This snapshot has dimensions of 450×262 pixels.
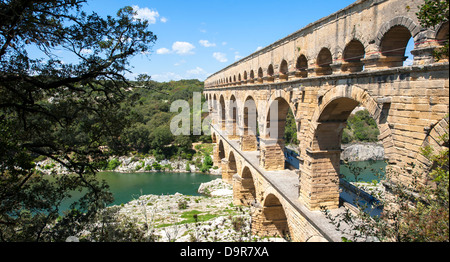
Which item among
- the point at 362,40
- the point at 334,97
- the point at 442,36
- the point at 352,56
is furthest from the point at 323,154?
the point at 442,36

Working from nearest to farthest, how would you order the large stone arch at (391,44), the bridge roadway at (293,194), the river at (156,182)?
the large stone arch at (391,44) < the bridge roadway at (293,194) < the river at (156,182)

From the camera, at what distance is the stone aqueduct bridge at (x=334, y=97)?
15.2 feet

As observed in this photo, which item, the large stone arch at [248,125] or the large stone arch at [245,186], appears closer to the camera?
the large stone arch at [248,125]

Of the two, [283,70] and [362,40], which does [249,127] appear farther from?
[362,40]

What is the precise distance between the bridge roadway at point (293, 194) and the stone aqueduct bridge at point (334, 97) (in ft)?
0.11

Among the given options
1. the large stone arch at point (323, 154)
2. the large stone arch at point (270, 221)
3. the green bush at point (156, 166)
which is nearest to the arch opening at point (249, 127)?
the large stone arch at point (270, 221)

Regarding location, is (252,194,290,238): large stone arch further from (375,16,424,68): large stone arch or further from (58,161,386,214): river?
(58,161,386,214): river

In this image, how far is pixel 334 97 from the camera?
688 centimetres

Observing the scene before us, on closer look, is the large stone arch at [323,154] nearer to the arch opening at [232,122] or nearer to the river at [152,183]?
the arch opening at [232,122]

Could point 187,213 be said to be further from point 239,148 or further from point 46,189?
point 46,189

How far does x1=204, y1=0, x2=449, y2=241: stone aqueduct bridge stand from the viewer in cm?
464

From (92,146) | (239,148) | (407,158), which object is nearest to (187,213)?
(239,148)

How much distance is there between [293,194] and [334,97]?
Result: 12.6 ft
